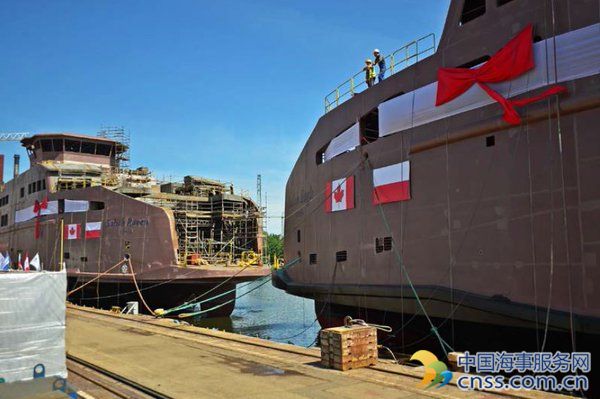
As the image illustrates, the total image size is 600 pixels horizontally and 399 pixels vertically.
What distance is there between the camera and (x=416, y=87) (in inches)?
491

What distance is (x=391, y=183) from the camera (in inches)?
507

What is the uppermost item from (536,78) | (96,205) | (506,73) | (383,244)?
(506,73)

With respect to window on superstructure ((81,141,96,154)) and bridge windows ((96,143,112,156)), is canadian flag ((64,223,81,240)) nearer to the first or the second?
window on superstructure ((81,141,96,154))

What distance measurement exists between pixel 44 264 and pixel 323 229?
64.9 ft

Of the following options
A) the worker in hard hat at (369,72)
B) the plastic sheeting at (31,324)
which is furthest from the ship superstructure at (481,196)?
the plastic sheeting at (31,324)

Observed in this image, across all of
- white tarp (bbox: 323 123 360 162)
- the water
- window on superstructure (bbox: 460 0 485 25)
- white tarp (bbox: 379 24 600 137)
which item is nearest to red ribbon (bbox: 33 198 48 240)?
the water

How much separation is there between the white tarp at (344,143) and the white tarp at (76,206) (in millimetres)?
14954

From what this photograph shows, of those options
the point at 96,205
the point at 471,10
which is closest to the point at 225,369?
the point at 471,10

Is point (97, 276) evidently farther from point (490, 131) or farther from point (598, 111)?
point (598, 111)

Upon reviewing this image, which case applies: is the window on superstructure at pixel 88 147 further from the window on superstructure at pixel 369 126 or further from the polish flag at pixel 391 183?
the polish flag at pixel 391 183

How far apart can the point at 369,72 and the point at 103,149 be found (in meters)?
23.7

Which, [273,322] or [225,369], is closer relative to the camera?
[225,369]

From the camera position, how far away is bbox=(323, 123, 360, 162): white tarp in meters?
14.9

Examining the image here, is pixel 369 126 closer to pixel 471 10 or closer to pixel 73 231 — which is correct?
pixel 471 10
